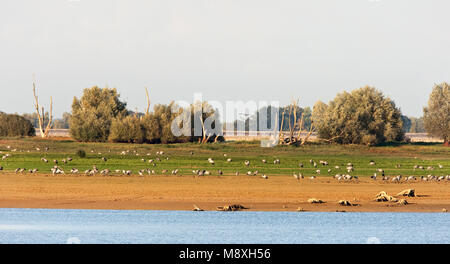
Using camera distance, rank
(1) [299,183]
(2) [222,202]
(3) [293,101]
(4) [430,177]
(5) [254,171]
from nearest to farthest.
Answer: (2) [222,202] < (1) [299,183] < (4) [430,177] < (5) [254,171] < (3) [293,101]

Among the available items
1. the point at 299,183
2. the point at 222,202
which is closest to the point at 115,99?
the point at 299,183

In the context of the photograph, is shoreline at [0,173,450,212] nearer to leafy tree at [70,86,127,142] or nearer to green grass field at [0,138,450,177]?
green grass field at [0,138,450,177]

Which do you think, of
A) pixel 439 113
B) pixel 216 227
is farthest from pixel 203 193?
pixel 439 113

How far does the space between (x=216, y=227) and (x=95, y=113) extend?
4844 centimetres

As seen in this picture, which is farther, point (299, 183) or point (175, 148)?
point (175, 148)

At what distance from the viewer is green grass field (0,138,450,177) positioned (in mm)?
41375

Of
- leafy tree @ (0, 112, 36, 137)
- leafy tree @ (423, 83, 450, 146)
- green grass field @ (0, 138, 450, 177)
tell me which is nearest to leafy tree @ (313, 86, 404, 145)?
green grass field @ (0, 138, 450, 177)

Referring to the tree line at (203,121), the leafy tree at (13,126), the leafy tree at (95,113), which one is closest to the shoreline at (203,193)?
the tree line at (203,121)

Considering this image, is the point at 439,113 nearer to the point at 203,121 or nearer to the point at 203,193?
the point at 203,121

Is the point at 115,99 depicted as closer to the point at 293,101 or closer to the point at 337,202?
the point at 293,101

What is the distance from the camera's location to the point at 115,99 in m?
74.4

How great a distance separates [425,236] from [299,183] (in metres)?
13.0

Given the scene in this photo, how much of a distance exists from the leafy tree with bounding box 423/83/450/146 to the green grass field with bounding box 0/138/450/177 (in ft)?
38.6
